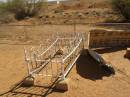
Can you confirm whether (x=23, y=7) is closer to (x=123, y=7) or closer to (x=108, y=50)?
(x=123, y=7)

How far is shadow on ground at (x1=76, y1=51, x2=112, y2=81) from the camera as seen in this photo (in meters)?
9.24

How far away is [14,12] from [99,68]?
22.6 m

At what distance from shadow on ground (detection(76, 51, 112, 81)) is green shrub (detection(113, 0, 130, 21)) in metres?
13.1

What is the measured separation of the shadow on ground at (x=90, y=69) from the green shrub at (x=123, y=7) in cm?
1309

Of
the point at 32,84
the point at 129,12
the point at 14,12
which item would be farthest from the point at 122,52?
the point at 14,12

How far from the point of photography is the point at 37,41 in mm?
15773

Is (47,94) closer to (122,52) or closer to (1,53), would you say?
(122,52)

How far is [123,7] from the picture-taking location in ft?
Answer: 77.5

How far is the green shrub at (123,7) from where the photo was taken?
22922 mm

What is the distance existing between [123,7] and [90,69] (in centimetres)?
1497

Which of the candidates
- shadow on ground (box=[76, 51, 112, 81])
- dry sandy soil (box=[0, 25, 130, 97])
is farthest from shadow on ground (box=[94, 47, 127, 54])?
shadow on ground (box=[76, 51, 112, 81])

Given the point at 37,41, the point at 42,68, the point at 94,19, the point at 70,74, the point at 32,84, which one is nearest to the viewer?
the point at 32,84

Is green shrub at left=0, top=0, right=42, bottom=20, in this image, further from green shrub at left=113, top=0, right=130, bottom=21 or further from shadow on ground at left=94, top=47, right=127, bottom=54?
shadow on ground at left=94, top=47, right=127, bottom=54

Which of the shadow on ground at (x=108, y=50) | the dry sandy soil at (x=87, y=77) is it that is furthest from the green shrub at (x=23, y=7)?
the shadow on ground at (x=108, y=50)
